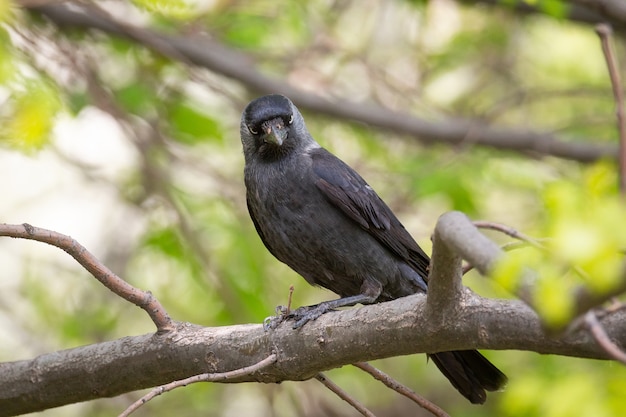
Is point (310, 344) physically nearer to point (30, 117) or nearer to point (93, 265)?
point (93, 265)

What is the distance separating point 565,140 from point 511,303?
170 inches

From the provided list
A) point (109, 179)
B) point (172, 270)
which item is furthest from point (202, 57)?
point (172, 270)

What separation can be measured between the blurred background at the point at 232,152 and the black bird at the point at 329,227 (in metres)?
0.97

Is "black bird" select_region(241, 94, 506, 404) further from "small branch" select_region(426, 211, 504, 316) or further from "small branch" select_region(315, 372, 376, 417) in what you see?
"small branch" select_region(426, 211, 504, 316)

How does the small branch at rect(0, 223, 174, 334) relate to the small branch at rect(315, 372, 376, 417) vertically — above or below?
above

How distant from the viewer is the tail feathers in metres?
4.26

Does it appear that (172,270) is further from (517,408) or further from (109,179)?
(517,408)

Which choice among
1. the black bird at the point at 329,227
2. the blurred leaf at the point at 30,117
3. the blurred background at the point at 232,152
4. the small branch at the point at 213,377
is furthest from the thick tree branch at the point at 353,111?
the small branch at the point at 213,377

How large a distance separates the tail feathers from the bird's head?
1.46 m

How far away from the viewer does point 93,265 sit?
10.9 feet

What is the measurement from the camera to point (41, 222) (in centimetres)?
750

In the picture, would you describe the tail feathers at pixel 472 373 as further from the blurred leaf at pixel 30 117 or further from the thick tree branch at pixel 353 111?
the thick tree branch at pixel 353 111

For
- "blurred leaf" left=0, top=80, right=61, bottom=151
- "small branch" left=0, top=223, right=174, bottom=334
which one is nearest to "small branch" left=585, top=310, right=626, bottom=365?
"small branch" left=0, top=223, right=174, bottom=334

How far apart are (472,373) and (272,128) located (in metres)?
1.72
